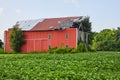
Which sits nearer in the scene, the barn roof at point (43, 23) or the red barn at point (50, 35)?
the red barn at point (50, 35)

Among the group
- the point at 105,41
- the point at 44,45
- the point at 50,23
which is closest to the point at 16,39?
the point at 44,45

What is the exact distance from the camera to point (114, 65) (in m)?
23.9

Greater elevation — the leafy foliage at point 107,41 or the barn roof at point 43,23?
the barn roof at point 43,23

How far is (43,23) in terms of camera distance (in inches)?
2859

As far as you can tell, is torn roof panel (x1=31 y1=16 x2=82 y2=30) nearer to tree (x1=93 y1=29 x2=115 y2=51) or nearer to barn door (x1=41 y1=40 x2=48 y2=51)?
barn door (x1=41 y1=40 x2=48 y2=51)

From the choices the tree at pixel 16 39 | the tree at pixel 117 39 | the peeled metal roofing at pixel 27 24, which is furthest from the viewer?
the tree at pixel 117 39

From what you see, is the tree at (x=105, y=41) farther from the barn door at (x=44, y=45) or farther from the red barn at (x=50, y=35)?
the barn door at (x=44, y=45)

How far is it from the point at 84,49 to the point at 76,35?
4.93 metres

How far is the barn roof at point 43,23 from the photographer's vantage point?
69225mm

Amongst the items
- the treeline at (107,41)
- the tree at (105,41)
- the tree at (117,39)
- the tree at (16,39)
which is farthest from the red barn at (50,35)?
the tree at (117,39)

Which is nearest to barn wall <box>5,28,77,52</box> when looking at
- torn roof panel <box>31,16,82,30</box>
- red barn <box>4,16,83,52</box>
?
red barn <box>4,16,83,52</box>

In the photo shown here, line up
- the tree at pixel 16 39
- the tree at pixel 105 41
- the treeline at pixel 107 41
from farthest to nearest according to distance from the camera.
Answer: the tree at pixel 105 41 < the treeline at pixel 107 41 < the tree at pixel 16 39

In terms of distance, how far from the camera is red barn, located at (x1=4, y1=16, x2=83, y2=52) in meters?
66.1

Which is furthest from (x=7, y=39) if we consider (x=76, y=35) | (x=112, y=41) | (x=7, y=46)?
(x=112, y=41)
